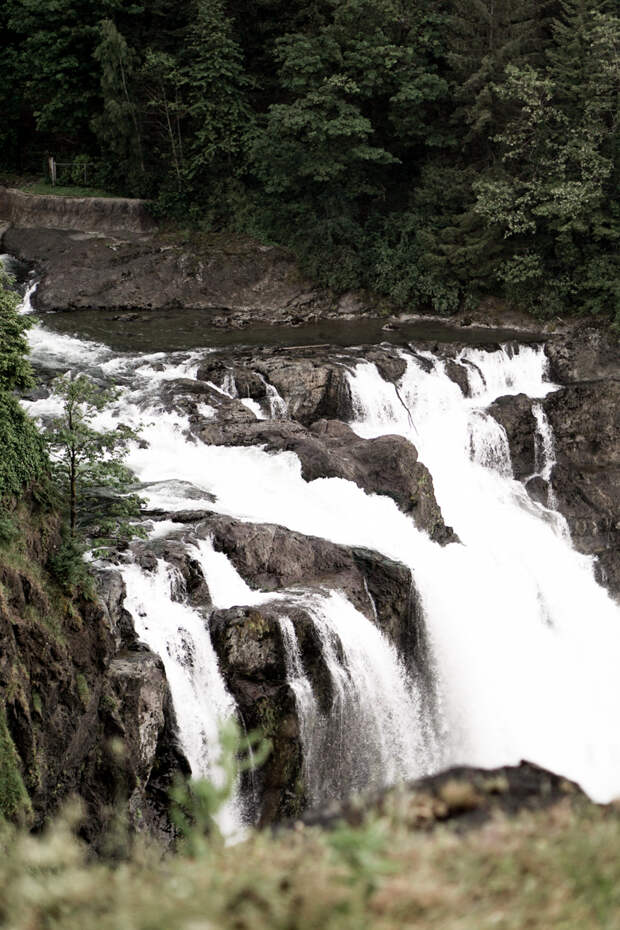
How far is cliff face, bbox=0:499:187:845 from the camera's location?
25.5 ft

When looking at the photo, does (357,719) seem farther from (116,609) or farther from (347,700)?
Answer: (116,609)

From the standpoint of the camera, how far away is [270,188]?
26891 mm

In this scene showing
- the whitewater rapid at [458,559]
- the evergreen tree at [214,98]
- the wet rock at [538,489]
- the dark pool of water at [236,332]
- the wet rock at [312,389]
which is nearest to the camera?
the whitewater rapid at [458,559]

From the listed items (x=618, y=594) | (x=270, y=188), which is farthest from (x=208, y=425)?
(x=270, y=188)

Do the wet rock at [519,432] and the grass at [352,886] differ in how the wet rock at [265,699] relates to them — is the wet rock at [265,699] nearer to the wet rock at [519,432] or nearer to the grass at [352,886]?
the grass at [352,886]

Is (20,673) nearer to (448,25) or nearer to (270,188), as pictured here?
(270,188)

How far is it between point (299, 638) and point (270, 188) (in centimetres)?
1974

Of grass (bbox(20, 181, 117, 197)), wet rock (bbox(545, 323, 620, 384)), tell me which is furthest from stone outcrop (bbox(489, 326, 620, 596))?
grass (bbox(20, 181, 117, 197))

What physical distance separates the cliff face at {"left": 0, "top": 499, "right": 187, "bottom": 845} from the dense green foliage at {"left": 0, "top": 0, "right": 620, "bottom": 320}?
18585mm

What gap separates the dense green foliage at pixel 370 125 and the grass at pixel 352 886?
875 inches

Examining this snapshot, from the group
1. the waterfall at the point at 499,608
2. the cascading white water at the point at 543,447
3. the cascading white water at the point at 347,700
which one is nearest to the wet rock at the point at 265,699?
the cascading white water at the point at 347,700

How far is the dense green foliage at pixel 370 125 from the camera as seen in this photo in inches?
956

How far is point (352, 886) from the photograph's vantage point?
2.96 m

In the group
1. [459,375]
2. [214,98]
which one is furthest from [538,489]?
[214,98]
